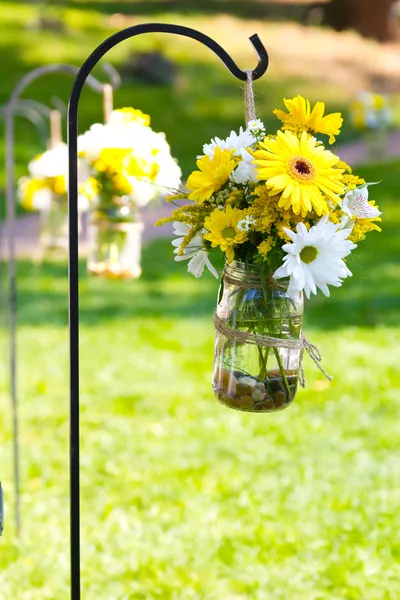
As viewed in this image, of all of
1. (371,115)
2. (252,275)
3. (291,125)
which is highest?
(371,115)

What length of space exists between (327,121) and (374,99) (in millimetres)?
10349

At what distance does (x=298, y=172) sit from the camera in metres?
1.79

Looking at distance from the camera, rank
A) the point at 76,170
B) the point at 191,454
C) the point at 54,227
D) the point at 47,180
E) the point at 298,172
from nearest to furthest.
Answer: the point at 298,172 → the point at 76,170 → the point at 47,180 → the point at 191,454 → the point at 54,227

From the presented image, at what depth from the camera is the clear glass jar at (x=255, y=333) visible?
1.96 m

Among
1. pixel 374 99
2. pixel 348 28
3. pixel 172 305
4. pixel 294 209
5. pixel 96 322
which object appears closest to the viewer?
pixel 294 209

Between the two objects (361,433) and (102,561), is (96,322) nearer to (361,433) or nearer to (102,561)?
(361,433)

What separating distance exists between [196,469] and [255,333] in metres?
2.21

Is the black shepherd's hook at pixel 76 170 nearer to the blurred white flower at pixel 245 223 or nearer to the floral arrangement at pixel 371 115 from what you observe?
the blurred white flower at pixel 245 223

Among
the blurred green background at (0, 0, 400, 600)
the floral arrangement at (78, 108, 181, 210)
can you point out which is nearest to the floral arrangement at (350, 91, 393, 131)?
the blurred green background at (0, 0, 400, 600)

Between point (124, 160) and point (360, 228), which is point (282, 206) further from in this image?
point (124, 160)

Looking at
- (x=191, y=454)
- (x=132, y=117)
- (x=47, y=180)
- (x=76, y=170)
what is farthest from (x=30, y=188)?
(x=76, y=170)

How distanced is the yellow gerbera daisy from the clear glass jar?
8.3 inches

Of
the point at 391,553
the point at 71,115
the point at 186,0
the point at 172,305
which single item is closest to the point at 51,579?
the point at 391,553

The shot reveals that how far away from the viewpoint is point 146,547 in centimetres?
337
